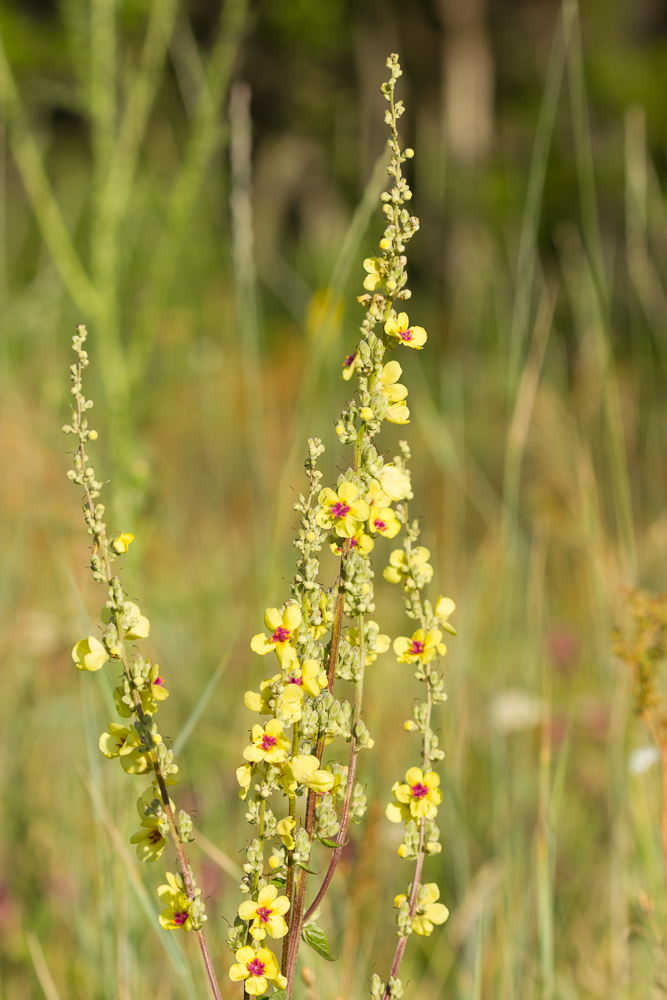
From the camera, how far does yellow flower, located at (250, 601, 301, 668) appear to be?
50cm

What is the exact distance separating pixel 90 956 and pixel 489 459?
298 cm

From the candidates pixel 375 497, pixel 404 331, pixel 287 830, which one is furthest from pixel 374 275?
pixel 287 830

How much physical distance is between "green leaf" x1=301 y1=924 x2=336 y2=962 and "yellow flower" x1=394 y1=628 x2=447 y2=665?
175 millimetres

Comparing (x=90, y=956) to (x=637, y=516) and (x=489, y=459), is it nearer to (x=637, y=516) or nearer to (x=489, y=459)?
(x=637, y=516)

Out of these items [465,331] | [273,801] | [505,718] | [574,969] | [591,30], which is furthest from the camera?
[591,30]

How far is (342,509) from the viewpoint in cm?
52

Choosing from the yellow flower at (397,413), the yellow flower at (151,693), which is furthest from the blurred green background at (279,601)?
the yellow flower at (397,413)

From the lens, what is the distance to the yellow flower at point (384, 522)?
52 cm

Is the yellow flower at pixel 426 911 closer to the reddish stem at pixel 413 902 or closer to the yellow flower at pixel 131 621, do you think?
the reddish stem at pixel 413 902

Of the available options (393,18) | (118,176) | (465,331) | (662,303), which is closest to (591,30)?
(393,18)

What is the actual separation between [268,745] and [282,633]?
2.6 inches

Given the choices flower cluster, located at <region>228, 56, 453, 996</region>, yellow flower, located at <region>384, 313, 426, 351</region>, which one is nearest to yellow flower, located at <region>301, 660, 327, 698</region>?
flower cluster, located at <region>228, 56, 453, 996</region>

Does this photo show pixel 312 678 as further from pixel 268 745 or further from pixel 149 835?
pixel 149 835

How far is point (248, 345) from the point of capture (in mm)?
1236
